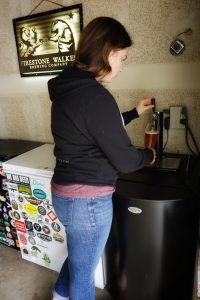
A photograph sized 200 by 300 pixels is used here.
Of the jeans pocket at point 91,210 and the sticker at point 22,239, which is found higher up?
the jeans pocket at point 91,210

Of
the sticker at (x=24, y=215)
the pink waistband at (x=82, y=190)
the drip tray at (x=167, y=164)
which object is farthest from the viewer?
the sticker at (x=24, y=215)

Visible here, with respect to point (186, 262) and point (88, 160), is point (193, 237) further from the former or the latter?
point (88, 160)

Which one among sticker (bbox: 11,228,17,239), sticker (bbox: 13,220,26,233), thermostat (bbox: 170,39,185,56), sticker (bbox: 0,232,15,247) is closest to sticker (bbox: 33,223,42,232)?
sticker (bbox: 13,220,26,233)

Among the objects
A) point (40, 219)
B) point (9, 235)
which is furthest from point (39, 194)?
point (9, 235)

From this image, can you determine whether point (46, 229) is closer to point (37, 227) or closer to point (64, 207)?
point (37, 227)

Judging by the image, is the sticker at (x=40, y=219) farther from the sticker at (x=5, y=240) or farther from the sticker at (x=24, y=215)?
the sticker at (x=5, y=240)

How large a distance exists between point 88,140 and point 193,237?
710 mm

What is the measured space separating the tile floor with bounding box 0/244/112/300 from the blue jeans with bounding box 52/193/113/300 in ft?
1.88

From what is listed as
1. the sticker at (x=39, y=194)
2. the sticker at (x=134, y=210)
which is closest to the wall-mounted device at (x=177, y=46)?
the sticker at (x=134, y=210)

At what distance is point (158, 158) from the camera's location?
1.51 meters

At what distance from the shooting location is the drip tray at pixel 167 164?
1354 mm

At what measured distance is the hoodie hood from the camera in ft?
2.94

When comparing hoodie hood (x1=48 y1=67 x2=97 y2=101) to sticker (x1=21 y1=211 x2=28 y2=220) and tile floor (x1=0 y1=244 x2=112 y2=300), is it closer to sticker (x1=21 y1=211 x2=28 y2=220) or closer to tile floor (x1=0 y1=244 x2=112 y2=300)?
sticker (x1=21 y1=211 x2=28 y2=220)

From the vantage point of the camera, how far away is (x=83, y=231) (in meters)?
1.03
